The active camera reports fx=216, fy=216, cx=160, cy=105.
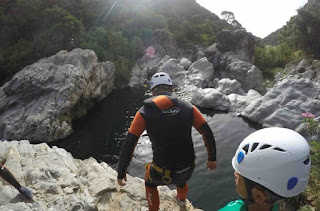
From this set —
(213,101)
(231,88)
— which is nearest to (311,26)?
(231,88)

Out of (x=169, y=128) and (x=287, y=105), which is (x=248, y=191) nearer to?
(x=169, y=128)

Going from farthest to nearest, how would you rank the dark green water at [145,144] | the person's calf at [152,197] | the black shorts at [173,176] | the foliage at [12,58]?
the foliage at [12,58], the dark green water at [145,144], the person's calf at [152,197], the black shorts at [173,176]

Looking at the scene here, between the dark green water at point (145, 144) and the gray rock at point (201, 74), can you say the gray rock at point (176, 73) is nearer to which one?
the gray rock at point (201, 74)

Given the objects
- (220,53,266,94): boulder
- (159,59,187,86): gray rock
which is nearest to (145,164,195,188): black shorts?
(220,53,266,94): boulder

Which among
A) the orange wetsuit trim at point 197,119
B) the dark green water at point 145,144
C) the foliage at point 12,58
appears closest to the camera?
the orange wetsuit trim at point 197,119

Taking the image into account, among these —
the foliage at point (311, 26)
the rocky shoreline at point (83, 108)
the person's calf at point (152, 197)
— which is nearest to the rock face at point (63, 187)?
the rocky shoreline at point (83, 108)

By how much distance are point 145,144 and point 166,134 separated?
10.5 metres

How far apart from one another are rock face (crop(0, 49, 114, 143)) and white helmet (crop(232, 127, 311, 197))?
16253mm

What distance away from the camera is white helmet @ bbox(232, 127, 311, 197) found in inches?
80.7

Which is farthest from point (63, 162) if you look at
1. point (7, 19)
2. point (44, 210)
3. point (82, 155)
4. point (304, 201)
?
point (7, 19)

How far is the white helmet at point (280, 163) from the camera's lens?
2049mm

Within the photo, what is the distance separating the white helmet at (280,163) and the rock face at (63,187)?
14.6 feet

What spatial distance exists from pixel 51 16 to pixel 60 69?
14558mm

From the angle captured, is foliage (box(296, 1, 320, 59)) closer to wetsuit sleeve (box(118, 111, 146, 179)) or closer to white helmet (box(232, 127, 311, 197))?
wetsuit sleeve (box(118, 111, 146, 179))
